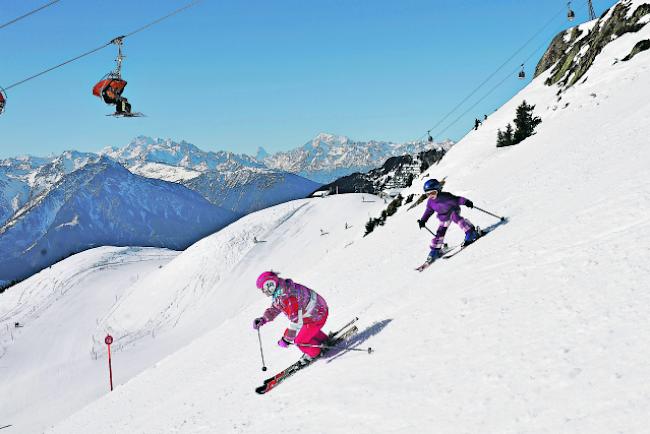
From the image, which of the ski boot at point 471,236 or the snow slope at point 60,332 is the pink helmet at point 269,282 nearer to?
the ski boot at point 471,236

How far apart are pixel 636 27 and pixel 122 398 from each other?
33.8m

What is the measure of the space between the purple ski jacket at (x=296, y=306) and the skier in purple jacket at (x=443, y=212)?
4169 mm

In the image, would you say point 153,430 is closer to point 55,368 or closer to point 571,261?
point 571,261

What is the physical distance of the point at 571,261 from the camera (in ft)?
24.6

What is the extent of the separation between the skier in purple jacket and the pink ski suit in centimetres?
418

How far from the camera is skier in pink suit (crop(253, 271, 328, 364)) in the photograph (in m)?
Result: 8.85

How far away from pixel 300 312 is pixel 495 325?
3.74m

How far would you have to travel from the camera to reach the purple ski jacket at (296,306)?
29.1ft

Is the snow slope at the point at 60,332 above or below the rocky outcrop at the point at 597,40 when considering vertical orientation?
below

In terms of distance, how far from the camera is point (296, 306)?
352 inches

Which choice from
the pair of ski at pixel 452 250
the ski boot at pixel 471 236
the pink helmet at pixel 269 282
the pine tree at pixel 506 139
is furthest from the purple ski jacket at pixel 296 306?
the pine tree at pixel 506 139

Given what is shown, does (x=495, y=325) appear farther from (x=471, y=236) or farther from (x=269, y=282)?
(x=471, y=236)

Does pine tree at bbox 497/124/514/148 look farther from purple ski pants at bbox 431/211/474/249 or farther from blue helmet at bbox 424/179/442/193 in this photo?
blue helmet at bbox 424/179/442/193

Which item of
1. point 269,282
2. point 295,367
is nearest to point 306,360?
point 295,367
